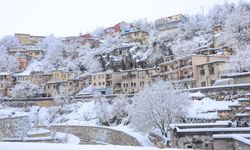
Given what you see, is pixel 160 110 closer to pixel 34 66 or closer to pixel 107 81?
pixel 107 81

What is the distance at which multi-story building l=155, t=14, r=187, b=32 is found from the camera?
6677cm

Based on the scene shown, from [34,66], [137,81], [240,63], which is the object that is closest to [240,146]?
[240,63]

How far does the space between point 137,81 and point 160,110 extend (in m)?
→ 27.1

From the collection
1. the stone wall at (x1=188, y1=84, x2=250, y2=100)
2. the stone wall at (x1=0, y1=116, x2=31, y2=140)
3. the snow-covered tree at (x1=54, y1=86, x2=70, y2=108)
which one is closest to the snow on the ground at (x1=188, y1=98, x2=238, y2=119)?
the stone wall at (x1=188, y1=84, x2=250, y2=100)

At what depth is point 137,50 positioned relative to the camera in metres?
57.3

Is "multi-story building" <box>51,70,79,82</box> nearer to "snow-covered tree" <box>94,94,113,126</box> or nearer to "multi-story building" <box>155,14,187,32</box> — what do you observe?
"multi-story building" <box>155,14,187,32</box>

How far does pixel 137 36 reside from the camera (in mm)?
67000

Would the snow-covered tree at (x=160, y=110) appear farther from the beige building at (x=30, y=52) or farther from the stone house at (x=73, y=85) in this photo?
the beige building at (x=30, y=52)

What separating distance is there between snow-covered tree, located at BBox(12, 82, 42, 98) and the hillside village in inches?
6.5

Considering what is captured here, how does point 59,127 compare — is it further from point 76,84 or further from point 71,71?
point 71,71

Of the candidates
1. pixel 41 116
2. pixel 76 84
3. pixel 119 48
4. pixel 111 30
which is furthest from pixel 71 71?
pixel 111 30

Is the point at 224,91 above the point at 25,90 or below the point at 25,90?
above

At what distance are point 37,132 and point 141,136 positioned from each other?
24.8 feet

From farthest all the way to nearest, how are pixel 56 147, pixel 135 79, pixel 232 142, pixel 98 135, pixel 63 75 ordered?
pixel 63 75 < pixel 135 79 < pixel 98 135 < pixel 232 142 < pixel 56 147
